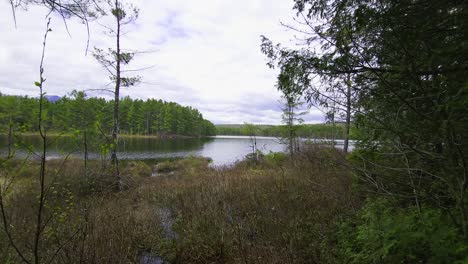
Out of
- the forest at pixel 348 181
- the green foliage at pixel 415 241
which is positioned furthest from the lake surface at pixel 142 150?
the green foliage at pixel 415 241

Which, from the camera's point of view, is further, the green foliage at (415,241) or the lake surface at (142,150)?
the lake surface at (142,150)

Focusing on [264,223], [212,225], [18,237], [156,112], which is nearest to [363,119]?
[264,223]

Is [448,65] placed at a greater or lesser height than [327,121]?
greater

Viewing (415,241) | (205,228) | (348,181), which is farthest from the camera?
(348,181)

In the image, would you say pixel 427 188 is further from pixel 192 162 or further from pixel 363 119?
pixel 192 162

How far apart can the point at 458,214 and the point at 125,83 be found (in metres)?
10.9

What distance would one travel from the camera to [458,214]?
7.45ft

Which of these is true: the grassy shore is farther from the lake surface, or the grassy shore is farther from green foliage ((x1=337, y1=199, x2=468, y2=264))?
green foliage ((x1=337, y1=199, x2=468, y2=264))

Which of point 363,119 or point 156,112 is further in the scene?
point 156,112

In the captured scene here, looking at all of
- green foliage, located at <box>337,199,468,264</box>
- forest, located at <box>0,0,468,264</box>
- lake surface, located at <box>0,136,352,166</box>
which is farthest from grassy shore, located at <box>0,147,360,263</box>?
green foliage, located at <box>337,199,468,264</box>

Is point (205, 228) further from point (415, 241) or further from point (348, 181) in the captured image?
point (348, 181)

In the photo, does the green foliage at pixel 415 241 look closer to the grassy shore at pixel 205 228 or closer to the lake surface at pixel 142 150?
the grassy shore at pixel 205 228

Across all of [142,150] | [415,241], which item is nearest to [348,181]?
[415,241]

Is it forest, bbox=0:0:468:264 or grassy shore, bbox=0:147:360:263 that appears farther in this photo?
grassy shore, bbox=0:147:360:263
